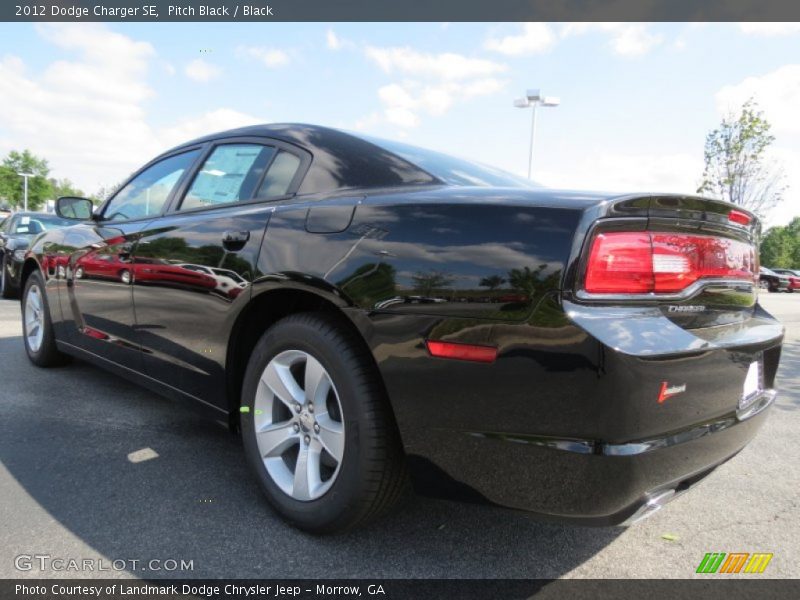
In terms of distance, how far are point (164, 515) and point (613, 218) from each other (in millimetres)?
1918

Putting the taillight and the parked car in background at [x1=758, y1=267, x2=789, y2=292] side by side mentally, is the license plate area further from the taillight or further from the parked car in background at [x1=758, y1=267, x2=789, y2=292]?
the parked car in background at [x1=758, y1=267, x2=789, y2=292]

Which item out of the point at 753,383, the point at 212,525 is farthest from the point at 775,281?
the point at 212,525

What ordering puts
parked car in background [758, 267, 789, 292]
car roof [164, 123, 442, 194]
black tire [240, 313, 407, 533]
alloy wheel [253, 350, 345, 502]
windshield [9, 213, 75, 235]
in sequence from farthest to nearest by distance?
parked car in background [758, 267, 789, 292], windshield [9, 213, 75, 235], car roof [164, 123, 442, 194], alloy wheel [253, 350, 345, 502], black tire [240, 313, 407, 533]

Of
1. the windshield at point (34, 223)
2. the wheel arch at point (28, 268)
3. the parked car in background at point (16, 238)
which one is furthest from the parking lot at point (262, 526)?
the windshield at point (34, 223)

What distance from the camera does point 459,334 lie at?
1647mm

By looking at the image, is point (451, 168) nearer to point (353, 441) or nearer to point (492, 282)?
point (492, 282)

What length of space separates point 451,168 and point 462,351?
1111mm

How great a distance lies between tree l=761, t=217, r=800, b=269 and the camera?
67875mm

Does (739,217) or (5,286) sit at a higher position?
(739,217)

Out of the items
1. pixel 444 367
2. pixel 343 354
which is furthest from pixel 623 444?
pixel 343 354

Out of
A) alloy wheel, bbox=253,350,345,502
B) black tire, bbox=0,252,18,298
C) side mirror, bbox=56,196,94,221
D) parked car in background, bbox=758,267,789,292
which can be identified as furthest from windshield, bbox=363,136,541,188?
parked car in background, bbox=758,267,789,292

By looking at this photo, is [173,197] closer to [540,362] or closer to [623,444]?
[540,362]

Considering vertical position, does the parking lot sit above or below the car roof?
below

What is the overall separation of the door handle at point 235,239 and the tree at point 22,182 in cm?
6130
